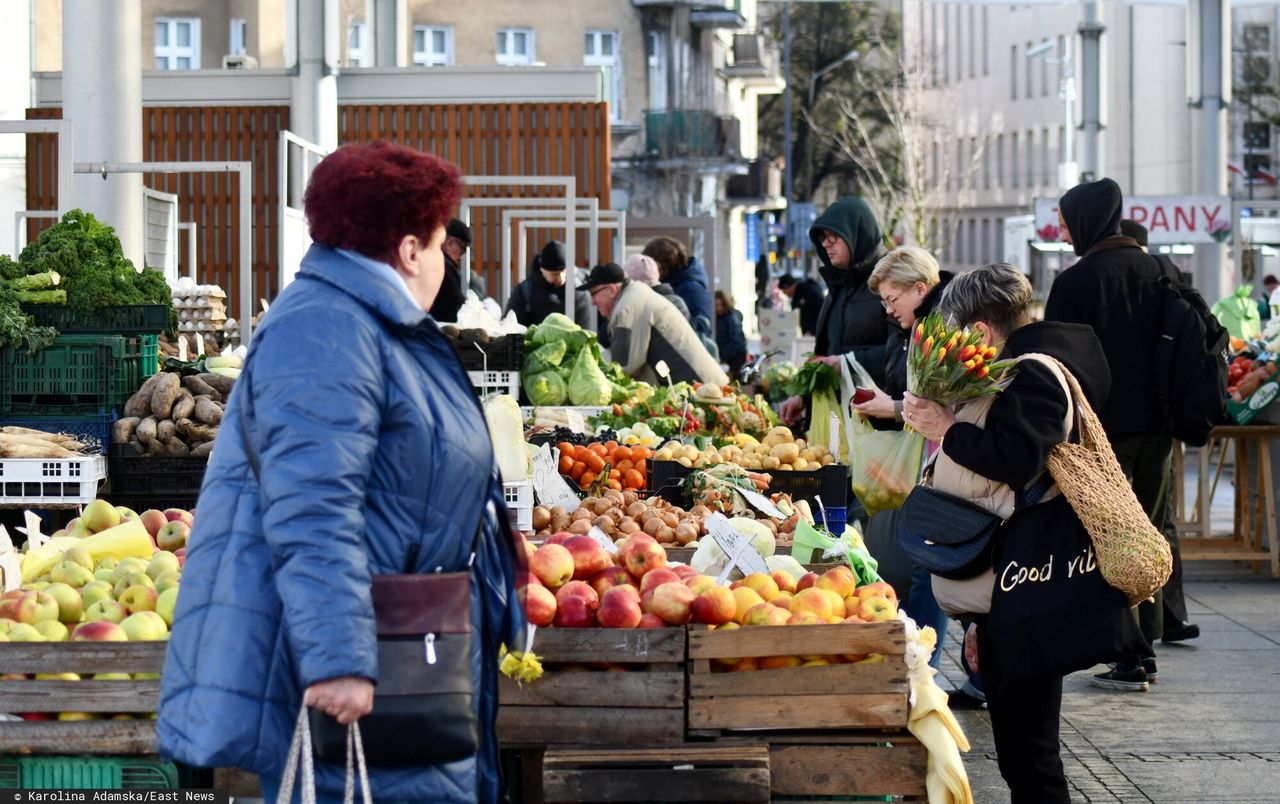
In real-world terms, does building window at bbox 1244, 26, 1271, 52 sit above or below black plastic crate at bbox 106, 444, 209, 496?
above

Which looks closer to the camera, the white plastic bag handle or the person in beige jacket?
the white plastic bag handle

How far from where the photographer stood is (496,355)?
9.32 metres

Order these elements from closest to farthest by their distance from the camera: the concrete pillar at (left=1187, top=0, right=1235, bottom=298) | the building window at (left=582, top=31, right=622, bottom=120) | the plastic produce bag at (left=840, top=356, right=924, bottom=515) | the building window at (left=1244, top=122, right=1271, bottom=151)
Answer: the plastic produce bag at (left=840, top=356, right=924, bottom=515) → the concrete pillar at (left=1187, top=0, right=1235, bottom=298) → the building window at (left=582, top=31, right=622, bottom=120) → the building window at (left=1244, top=122, right=1271, bottom=151)

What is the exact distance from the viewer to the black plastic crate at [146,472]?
21.9 ft

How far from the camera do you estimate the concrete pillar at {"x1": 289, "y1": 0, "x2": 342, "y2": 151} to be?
18328mm

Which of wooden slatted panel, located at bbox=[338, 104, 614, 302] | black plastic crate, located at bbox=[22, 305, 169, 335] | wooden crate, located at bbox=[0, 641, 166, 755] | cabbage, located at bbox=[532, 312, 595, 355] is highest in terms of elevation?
wooden slatted panel, located at bbox=[338, 104, 614, 302]

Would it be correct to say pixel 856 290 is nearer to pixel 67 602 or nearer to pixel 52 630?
pixel 67 602

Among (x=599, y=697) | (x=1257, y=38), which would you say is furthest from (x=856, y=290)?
(x=1257, y=38)

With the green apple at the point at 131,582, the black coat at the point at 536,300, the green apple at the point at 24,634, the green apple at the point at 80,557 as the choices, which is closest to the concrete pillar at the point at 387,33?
the black coat at the point at 536,300

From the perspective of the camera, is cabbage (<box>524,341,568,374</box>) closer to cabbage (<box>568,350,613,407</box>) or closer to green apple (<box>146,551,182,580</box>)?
cabbage (<box>568,350,613,407</box>)

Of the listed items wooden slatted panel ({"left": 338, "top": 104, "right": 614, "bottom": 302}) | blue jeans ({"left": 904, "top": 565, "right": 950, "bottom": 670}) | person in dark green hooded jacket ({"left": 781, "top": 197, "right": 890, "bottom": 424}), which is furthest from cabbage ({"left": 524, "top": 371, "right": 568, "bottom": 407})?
wooden slatted panel ({"left": 338, "top": 104, "right": 614, "bottom": 302})

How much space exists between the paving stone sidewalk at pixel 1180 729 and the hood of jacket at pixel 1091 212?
1879 mm

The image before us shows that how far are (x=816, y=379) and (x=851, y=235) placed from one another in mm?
680

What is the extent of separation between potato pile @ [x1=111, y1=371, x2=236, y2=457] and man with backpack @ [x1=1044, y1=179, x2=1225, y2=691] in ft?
11.1
